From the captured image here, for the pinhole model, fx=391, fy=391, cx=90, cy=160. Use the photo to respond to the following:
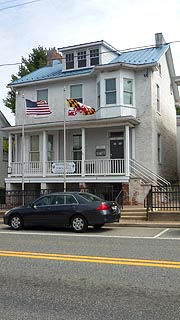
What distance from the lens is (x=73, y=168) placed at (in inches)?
880

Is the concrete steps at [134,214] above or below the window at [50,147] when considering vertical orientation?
below

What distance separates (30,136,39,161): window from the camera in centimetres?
2505

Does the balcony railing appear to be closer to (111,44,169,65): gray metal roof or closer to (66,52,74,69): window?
(111,44,169,65): gray metal roof

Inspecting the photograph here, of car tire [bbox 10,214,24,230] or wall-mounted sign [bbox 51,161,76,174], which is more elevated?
wall-mounted sign [bbox 51,161,76,174]

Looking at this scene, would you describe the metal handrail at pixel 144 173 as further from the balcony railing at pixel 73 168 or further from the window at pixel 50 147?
the window at pixel 50 147

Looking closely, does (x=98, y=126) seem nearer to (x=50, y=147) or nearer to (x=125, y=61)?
(x=50, y=147)

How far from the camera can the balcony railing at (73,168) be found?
855 inches

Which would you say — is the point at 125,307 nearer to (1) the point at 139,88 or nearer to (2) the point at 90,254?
(2) the point at 90,254

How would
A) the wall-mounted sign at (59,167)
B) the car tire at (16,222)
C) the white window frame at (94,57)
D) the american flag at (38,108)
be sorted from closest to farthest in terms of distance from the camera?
the car tire at (16,222)
the american flag at (38,108)
the wall-mounted sign at (59,167)
the white window frame at (94,57)

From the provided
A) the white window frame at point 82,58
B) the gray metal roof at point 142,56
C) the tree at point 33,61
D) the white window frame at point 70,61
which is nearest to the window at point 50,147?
the white window frame at point 70,61

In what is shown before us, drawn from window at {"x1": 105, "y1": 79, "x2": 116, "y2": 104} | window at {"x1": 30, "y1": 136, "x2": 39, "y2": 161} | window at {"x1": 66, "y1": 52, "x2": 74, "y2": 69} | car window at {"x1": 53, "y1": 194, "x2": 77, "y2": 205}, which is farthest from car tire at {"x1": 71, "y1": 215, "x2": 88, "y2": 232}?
window at {"x1": 66, "y1": 52, "x2": 74, "y2": 69}

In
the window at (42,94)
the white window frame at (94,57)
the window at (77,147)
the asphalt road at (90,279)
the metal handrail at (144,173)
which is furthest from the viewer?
the window at (42,94)

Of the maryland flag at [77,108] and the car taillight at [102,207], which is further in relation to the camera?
the maryland flag at [77,108]

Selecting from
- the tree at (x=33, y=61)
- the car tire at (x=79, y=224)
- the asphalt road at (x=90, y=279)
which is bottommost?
the asphalt road at (x=90, y=279)
